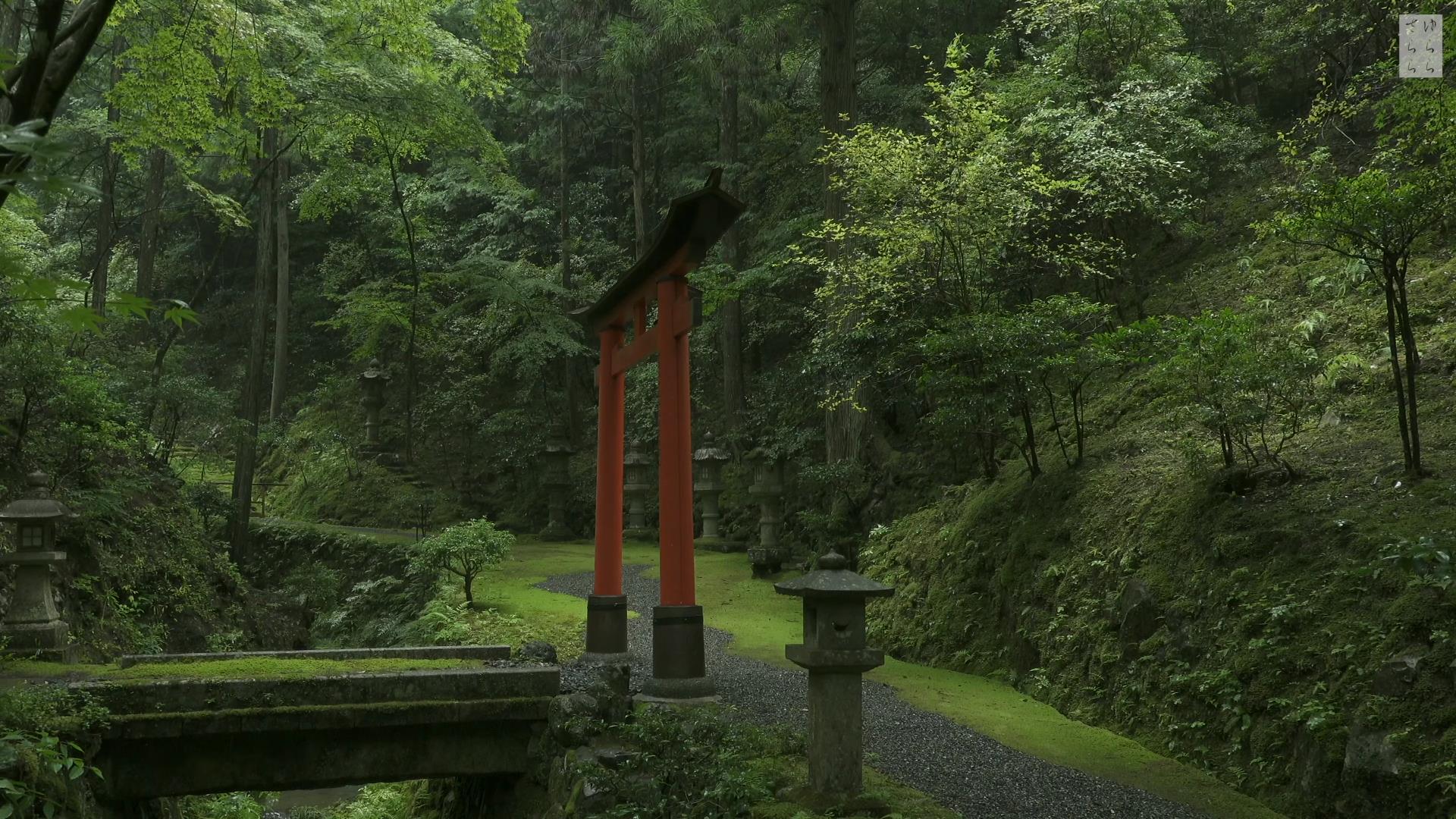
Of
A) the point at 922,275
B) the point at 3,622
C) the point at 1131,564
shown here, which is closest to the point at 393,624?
the point at 3,622

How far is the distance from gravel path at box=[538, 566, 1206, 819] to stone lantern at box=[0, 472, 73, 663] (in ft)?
14.3

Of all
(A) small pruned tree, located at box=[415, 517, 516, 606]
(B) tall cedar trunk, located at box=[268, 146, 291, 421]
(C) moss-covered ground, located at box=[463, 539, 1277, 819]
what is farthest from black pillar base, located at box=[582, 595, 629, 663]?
(B) tall cedar trunk, located at box=[268, 146, 291, 421]

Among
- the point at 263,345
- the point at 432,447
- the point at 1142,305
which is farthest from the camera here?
the point at 432,447

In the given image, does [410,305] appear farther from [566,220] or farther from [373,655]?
[373,655]

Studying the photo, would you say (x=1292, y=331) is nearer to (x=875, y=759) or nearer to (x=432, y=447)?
(x=875, y=759)

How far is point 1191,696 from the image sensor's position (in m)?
6.05

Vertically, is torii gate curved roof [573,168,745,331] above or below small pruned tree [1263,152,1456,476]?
above

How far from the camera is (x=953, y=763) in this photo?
238 inches

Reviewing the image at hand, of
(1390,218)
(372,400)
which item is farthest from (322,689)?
(372,400)

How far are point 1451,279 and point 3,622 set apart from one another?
12595mm

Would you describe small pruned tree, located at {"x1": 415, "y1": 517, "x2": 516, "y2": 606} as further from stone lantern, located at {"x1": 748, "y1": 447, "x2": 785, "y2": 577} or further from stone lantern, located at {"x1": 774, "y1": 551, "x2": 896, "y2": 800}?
stone lantern, located at {"x1": 774, "y1": 551, "x2": 896, "y2": 800}

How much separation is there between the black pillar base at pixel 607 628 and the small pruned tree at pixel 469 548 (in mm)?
3211

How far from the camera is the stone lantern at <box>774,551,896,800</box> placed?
490cm

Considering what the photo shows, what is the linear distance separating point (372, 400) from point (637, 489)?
23.2ft
